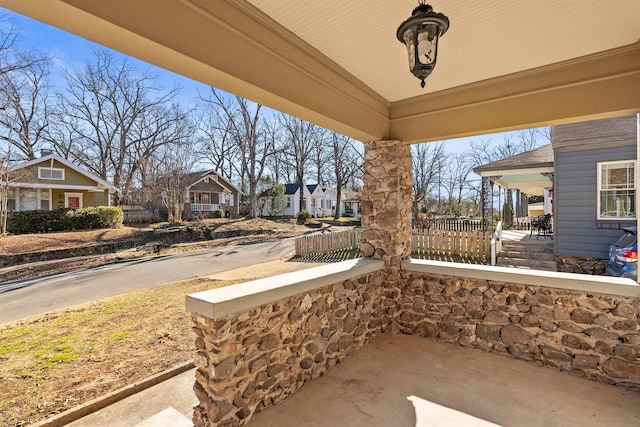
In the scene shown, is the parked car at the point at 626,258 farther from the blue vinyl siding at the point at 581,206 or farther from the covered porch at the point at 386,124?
the covered porch at the point at 386,124

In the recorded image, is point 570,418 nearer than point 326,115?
Yes

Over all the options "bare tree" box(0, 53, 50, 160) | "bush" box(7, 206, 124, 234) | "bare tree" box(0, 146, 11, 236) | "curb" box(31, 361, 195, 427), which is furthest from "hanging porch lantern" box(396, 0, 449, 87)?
"bush" box(7, 206, 124, 234)

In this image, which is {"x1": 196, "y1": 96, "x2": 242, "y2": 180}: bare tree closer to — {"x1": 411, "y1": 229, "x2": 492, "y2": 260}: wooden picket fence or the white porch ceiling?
{"x1": 411, "y1": 229, "x2": 492, "y2": 260}: wooden picket fence

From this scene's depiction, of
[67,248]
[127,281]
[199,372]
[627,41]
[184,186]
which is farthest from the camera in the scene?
[184,186]

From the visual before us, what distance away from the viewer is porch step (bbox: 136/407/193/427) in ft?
6.59

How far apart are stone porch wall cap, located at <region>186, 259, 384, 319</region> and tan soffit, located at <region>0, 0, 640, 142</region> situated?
144 cm

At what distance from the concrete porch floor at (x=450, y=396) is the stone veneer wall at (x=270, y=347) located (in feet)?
0.40

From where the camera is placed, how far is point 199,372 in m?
2.00

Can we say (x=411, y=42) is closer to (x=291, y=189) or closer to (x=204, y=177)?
(x=204, y=177)

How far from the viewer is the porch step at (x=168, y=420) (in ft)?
6.59

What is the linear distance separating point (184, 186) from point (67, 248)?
9067 millimetres

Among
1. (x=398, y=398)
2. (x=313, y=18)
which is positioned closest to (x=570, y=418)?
(x=398, y=398)

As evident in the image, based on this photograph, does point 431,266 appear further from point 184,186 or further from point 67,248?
point 184,186

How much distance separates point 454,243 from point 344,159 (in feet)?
58.4
